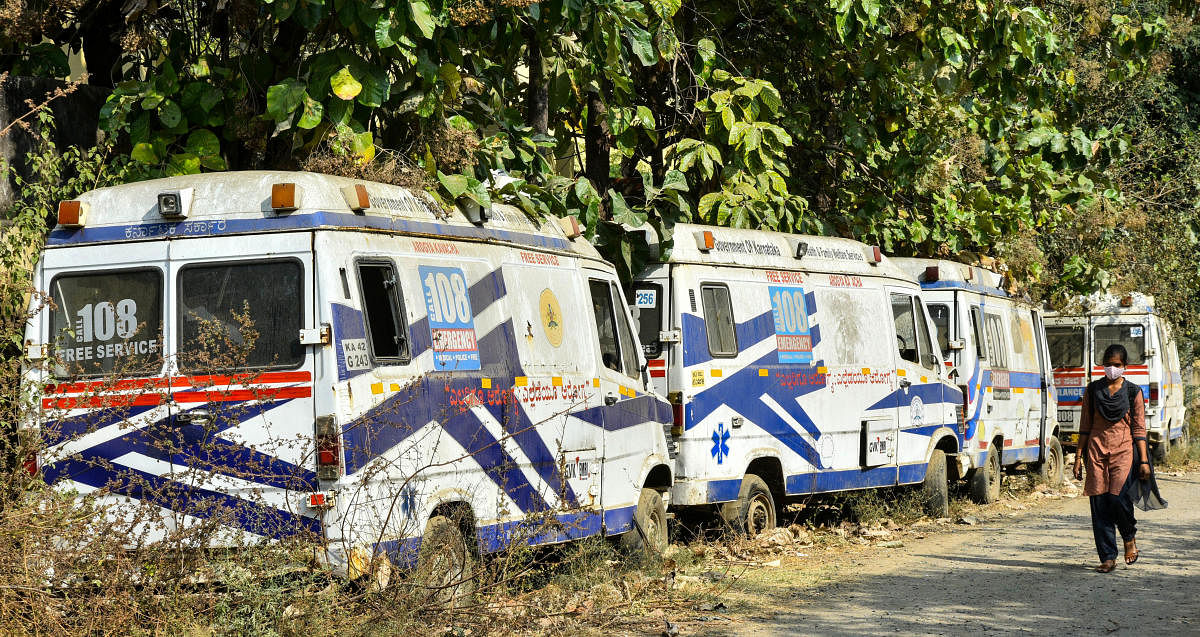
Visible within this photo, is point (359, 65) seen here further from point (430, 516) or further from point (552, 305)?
point (430, 516)

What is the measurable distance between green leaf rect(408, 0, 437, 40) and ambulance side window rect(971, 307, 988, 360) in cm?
922

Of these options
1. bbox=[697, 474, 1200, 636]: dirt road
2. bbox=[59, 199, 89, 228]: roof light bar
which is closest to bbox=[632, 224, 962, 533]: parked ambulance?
bbox=[697, 474, 1200, 636]: dirt road

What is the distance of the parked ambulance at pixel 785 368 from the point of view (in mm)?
11188

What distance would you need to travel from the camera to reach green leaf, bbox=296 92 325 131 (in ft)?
29.1

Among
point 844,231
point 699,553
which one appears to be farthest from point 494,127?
point 844,231

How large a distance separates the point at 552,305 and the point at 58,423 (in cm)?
346

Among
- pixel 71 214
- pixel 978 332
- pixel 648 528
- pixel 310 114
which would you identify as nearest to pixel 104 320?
pixel 71 214

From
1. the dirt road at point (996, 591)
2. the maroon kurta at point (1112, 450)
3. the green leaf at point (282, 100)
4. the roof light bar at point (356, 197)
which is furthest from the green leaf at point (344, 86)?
the maroon kurta at point (1112, 450)

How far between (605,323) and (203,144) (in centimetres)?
308

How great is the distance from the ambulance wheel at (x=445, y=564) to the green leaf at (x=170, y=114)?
346 centimetres

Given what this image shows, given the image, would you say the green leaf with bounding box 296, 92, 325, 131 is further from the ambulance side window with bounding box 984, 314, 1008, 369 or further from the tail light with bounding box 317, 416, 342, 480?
the ambulance side window with bounding box 984, 314, 1008, 369

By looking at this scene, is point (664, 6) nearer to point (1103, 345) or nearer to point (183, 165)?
point (183, 165)

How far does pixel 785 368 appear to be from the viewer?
12.1 m

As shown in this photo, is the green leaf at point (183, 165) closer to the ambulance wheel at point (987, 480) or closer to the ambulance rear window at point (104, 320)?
the ambulance rear window at point (104, 320)
